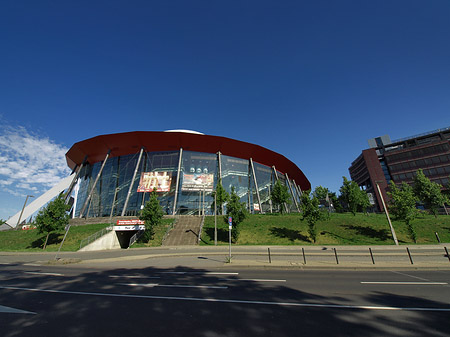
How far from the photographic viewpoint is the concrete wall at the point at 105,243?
25538 millimetres

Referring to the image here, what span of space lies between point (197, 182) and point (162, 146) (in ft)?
43.4

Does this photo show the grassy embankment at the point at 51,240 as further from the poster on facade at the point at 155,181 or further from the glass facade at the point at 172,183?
the poster on facade at the point at 155,181

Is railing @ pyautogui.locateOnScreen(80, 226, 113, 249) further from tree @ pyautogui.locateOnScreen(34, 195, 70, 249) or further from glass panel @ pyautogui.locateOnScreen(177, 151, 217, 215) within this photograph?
glass panel @ pyautogui.locateOnScreen(177, 151, 217, 215)

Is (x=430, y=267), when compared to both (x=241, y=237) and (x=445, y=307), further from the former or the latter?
(x=241, y=237)

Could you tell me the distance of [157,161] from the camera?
161 feet

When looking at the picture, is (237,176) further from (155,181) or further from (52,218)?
(52,218)

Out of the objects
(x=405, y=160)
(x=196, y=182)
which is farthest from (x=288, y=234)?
(x=405, y=160)

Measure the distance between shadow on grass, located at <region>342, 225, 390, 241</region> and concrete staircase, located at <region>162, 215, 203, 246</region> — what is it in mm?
22549

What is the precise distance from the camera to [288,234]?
27203 millimetres

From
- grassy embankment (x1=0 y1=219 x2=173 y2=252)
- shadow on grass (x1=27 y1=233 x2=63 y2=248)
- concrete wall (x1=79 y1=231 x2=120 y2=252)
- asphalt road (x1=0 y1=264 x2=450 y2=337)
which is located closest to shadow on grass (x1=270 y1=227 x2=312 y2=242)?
grassy embankment (x1=0 y1=219 x2=173 y2=252)

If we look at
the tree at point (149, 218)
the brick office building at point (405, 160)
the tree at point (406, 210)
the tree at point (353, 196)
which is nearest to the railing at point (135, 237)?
the tree at point (149, 218)

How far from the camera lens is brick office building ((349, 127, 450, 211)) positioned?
70750 mm

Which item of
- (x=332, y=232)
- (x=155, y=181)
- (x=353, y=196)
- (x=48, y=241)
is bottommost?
(x=48, y=241)

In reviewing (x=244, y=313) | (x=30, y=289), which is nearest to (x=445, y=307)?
(x=244, y=313)
